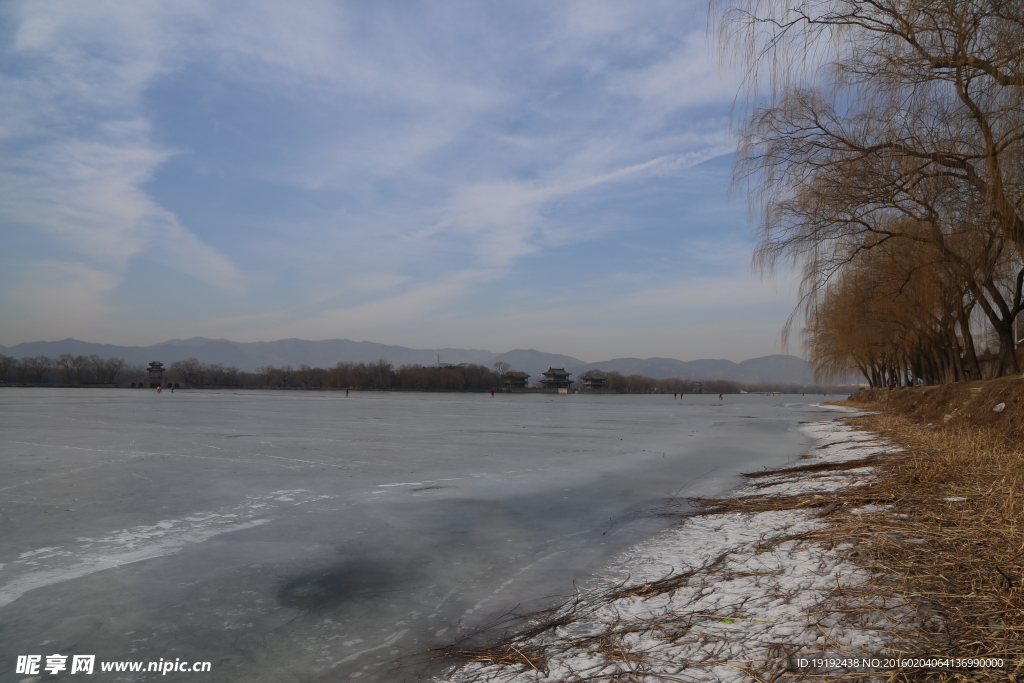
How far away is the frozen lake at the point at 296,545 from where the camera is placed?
325 cm

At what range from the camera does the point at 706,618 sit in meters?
3.08

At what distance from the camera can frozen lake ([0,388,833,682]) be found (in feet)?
10.6

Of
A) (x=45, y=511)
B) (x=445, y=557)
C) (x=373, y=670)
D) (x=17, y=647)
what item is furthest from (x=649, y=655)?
(x=45, y=511)

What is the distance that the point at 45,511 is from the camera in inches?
241

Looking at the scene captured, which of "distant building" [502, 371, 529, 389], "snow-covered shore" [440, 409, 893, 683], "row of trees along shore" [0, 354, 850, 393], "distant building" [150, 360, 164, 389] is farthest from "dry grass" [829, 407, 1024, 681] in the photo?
"distant building" [150, 360, 164, 389]

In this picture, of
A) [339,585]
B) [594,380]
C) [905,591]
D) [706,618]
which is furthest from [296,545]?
[594,380]

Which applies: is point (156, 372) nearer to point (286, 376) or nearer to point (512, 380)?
point (286, 376)

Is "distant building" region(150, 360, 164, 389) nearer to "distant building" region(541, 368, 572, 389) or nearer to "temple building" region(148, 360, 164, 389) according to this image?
"temple building" region(148, 360, 164, 389)

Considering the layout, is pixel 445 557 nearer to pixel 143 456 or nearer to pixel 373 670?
pixel 373 670

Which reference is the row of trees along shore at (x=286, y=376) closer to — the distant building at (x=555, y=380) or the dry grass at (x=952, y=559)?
the distant building at (x=555, y=380)

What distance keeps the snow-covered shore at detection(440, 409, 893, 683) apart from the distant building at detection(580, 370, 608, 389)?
489 feet

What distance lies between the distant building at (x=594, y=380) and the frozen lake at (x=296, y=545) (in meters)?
142

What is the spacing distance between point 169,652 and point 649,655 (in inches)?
99.9

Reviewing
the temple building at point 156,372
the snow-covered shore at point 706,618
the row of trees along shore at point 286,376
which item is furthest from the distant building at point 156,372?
the snow-covered shore at point 706,618
